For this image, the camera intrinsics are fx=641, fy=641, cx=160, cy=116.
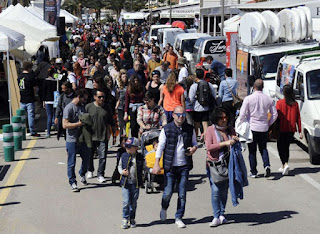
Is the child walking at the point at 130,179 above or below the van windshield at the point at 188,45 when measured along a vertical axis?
below

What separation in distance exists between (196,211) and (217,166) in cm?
125

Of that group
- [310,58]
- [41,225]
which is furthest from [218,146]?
[310,58]

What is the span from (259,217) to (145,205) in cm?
176

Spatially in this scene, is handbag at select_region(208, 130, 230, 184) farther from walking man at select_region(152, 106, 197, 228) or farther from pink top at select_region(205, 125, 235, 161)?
walking man at select_region(152, 106, 197, 228)

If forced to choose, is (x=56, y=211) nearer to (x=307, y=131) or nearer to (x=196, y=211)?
(x=196, y=211)

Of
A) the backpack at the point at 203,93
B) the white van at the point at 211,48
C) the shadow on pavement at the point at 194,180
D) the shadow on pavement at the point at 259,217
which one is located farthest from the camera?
the white van at the point at 211,48

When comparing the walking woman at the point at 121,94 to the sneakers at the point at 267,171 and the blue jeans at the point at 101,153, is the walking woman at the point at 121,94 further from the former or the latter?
the sneakers at the point at 267,171

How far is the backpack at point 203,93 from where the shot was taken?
43.7 feet

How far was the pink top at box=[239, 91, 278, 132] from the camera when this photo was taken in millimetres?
10992

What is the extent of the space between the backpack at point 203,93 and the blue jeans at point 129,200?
17.2ft

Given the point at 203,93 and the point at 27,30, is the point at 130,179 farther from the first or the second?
the point at 27,30

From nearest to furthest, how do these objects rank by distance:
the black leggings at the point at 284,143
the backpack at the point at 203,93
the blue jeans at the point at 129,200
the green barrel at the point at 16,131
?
the blue jeans at the point at 129,200
the black leggings at the point at 284,143
the backpack at the point at 203,93
the green barrel at the point at 16,131

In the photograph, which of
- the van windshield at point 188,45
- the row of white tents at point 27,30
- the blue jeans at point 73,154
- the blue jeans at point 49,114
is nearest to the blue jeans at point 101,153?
the blue jeans at point 73,154

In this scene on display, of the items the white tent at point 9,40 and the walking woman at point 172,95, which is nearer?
the walking woman at point 172,95
